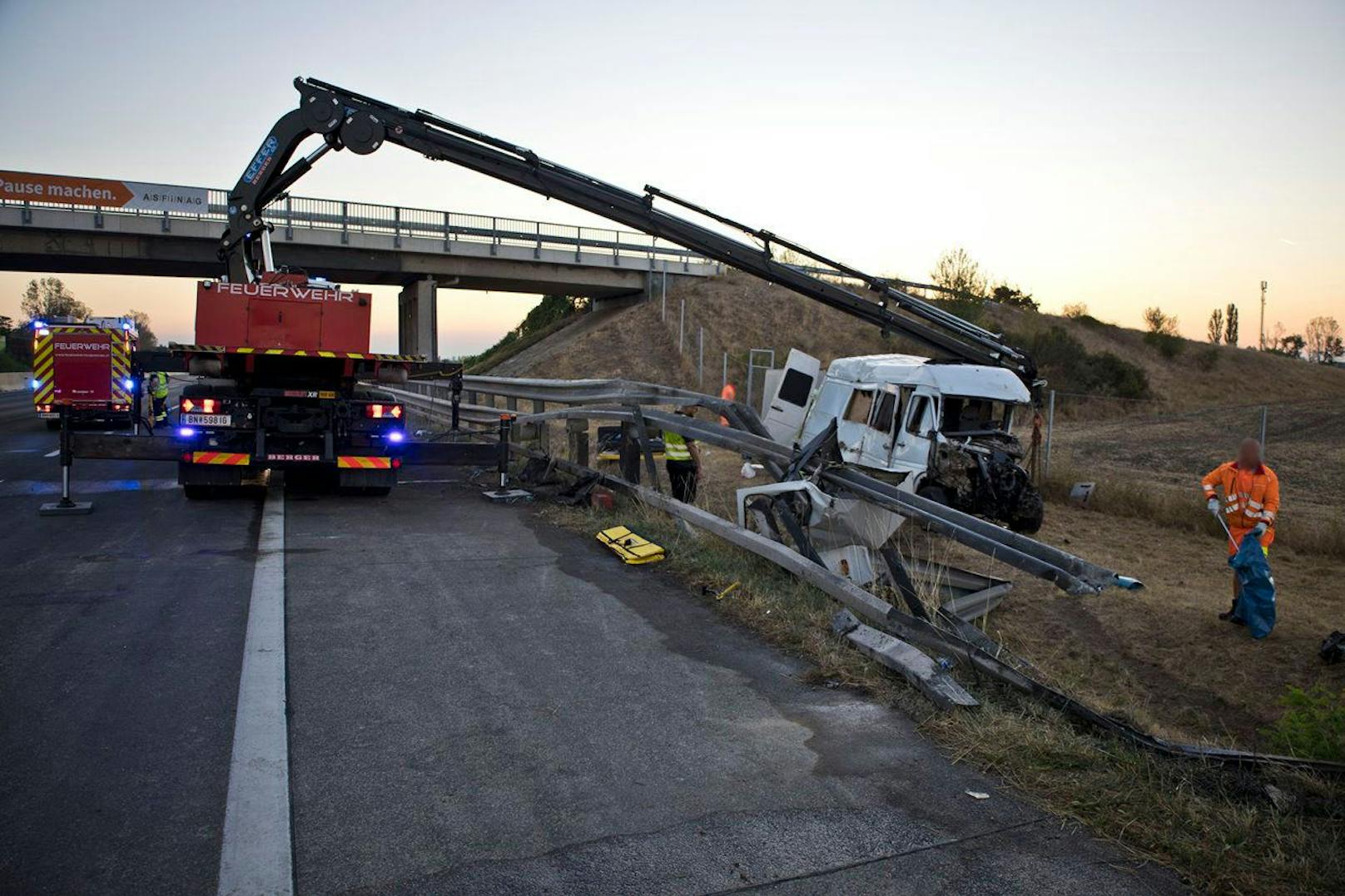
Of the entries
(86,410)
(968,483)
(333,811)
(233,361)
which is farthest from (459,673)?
(86,410)

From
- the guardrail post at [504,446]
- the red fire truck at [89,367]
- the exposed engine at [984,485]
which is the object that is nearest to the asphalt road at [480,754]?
the guardrail post at [504,446]

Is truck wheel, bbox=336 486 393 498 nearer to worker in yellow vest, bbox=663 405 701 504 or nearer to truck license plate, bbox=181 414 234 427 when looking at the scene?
truck license plate, bbox=181 414 234 427

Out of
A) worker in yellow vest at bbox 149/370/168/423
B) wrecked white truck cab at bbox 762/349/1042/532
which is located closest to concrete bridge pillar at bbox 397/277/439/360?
worker in yellow vest at bbox 149/370/168/423

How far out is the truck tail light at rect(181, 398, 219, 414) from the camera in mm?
10719

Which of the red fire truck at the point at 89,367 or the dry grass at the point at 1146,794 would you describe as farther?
the red fire truck at the point at 89,367

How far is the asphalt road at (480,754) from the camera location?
3094 mm

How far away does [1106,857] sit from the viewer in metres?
3.25

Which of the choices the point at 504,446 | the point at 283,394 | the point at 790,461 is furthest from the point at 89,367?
the point at 790,461

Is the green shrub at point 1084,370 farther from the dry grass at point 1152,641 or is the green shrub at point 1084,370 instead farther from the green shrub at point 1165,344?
the dry grass at point 1152,641

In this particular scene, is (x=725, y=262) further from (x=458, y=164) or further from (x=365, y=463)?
(x=365, y=463)

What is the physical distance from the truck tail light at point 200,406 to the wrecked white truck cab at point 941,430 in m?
7.49

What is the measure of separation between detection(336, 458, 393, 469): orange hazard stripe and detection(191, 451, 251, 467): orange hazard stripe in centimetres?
104

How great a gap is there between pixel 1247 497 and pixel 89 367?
22539 mm

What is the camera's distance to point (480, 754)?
13.0 ft
